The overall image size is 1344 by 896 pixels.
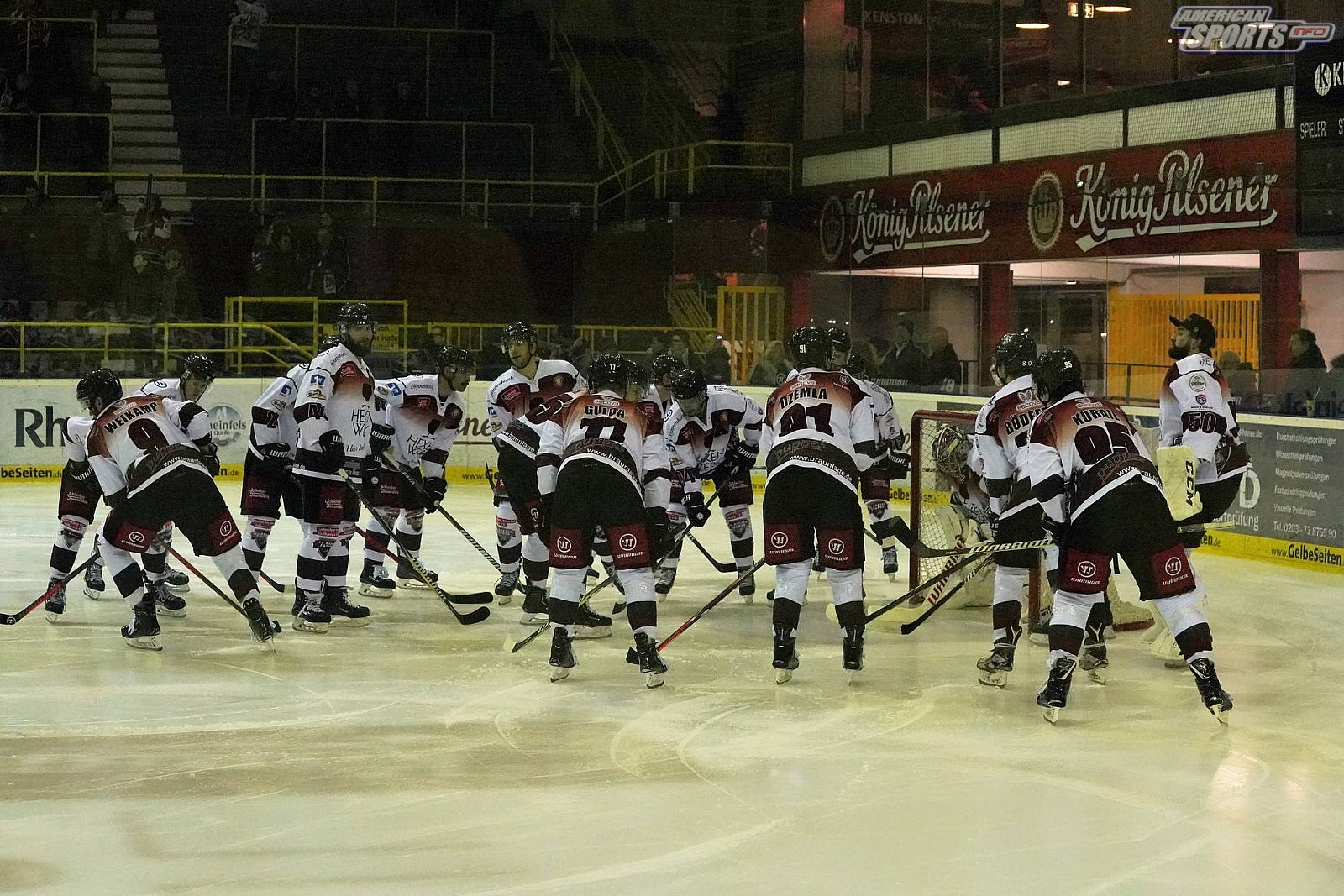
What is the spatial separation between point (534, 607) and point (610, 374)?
188 cm

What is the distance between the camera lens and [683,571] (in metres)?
9.73

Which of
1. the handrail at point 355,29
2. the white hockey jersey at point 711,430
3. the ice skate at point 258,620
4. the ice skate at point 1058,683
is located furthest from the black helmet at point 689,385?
the handrail at point 355,29

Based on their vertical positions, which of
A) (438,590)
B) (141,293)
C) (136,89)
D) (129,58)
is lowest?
(438,590)

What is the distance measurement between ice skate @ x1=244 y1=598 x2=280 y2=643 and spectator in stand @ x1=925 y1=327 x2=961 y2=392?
26.3ft

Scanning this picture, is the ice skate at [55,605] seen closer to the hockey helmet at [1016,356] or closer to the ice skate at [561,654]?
the ice skate at [561,654]

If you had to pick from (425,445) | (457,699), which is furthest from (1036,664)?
(425,445)

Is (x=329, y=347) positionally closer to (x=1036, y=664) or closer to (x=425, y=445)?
(x=425, y=445)

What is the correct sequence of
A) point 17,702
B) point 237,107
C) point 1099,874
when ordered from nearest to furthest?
point 1099,874, point 17,702, point 237,107

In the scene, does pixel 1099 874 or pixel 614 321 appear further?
pixel 614 321

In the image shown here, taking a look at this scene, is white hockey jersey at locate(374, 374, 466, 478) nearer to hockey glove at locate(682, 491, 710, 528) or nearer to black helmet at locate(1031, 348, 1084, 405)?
hockey glove at locate(682, 491, 710, 528)

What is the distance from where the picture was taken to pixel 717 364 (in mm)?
15695

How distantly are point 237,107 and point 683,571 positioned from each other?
12.8m

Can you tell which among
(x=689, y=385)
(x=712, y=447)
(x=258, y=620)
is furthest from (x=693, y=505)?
(x=258, y=620)

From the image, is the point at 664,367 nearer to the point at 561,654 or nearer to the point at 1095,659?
the point at 561,654
